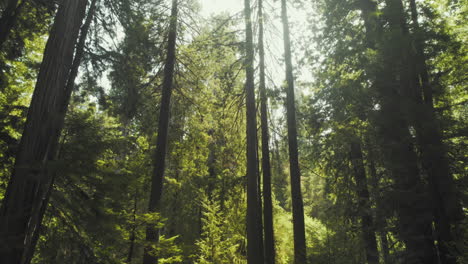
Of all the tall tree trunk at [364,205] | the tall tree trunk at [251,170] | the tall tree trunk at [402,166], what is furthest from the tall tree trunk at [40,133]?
the tall tree trunk at [364,205]

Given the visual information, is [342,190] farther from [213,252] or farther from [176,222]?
[176,222]

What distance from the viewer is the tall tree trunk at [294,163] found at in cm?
854

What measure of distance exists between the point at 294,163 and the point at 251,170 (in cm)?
172

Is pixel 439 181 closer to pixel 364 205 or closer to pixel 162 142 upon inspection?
pixel 364 205

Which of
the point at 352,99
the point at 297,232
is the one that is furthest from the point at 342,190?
the point at 352,99

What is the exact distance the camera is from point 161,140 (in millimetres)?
9734

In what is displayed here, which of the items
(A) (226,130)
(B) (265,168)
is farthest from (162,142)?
(B) (265,168)

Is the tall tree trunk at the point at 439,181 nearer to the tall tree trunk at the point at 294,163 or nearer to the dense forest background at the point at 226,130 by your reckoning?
the dense forest background at the point at 226,130

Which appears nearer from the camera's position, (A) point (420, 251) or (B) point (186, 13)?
(A) point (420, 251)

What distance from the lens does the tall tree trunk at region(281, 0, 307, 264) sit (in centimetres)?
854

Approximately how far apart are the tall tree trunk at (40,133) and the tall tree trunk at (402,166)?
21.8ft

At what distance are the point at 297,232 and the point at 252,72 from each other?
5.57m

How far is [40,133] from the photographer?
14.6 feet

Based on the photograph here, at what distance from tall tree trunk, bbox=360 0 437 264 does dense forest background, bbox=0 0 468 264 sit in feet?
0.12
